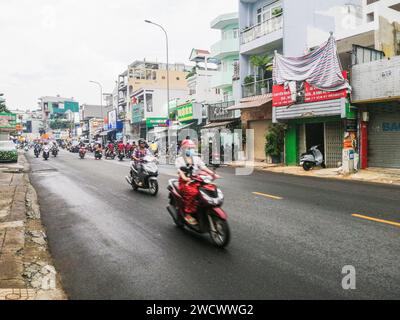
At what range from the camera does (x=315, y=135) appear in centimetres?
1938

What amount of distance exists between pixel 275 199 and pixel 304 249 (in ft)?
13.8

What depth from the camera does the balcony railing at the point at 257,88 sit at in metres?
23.2

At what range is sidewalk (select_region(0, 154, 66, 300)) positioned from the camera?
3.96 m

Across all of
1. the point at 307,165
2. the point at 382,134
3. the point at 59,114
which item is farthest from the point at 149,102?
the point at 59,114

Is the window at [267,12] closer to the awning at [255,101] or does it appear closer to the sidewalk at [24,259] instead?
Result: the awning at [255,101]

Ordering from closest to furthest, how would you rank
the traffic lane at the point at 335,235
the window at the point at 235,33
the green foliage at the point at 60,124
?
the traffic lane at the point at 335,235, the window at the point at 235,33, the green foliage at the point at 60,124

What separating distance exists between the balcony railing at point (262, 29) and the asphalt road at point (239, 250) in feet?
53.8

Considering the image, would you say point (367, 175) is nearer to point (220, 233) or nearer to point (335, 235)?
point (335, 235)

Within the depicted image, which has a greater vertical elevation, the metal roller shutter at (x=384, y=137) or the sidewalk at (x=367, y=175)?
the metal roller shutter at (x=384, y=137)

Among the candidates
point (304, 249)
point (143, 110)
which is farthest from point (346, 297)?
point (143, 110)

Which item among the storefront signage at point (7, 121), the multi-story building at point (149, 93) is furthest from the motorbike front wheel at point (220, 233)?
the storefront signage at point (7, 121)

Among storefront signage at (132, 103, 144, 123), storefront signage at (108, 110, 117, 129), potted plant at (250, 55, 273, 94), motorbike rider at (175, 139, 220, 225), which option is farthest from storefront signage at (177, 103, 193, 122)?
motorbike rider at (175, 139, 220, 225)

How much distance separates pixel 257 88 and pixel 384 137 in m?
10.6

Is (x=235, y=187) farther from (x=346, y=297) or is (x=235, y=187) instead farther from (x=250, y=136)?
(x=250, y=136)
